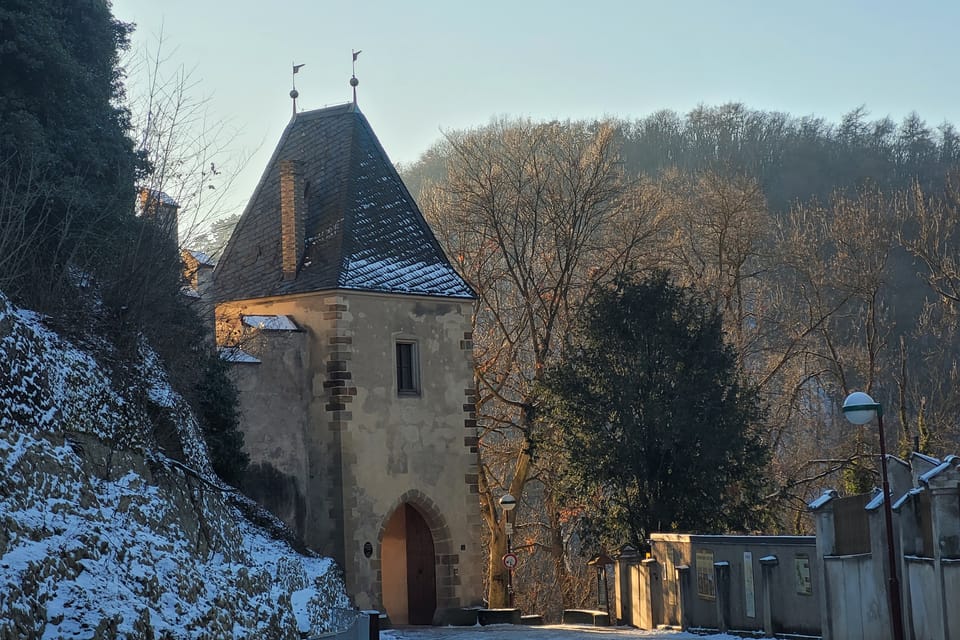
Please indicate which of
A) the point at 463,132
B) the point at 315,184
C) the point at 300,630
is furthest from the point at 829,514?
the point at 463,132

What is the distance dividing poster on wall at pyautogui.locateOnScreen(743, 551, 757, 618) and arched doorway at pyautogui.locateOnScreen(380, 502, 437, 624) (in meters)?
12.8

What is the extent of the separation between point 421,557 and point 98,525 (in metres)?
22.7

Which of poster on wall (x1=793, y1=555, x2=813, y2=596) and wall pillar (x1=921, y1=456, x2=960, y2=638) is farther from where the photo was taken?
poster on wall (x1=793, y1=555, x2=813, y2=596)

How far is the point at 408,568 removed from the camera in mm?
32406

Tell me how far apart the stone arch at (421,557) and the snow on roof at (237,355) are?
16.2 feet

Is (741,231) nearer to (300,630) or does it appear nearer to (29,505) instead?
(300,630)

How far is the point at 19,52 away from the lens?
16.6 m

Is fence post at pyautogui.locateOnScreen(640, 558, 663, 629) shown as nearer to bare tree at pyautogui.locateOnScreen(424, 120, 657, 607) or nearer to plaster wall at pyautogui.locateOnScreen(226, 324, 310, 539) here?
plaster wall at pyautogui.locateOnScreen(226, 324, 310, 539)

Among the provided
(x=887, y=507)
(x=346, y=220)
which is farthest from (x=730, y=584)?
(x=346, y=220)

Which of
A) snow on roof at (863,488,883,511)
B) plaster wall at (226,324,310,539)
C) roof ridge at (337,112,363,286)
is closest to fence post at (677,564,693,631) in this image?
snow on roof at (863,488,883,511)

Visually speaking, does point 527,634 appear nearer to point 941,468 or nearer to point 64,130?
point 941,468

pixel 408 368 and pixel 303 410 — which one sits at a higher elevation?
pixel 408 368

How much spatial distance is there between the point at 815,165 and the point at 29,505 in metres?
46.5

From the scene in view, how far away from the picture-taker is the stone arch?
31.4 metres
